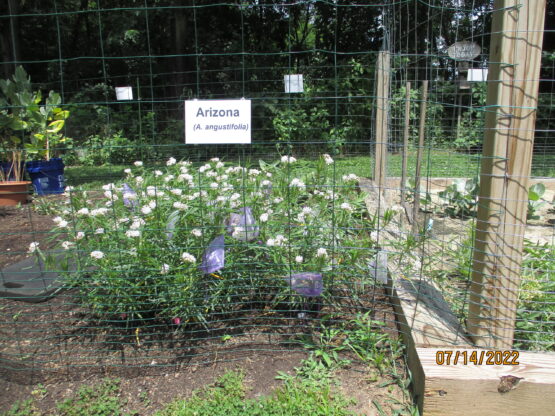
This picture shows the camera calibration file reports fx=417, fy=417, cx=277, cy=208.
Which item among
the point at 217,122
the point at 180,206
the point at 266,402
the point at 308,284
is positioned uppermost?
the point at 217,122

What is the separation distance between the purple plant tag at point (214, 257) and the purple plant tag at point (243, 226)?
11cm

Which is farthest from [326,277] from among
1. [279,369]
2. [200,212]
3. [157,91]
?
[157,91]

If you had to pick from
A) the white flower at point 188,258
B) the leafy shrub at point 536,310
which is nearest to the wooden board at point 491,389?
the leafy shrub at point 536,310

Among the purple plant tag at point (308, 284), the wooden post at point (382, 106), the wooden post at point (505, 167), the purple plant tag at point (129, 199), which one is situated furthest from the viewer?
the wooden post at point (382, 106)

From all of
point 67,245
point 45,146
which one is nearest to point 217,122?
point 67,245

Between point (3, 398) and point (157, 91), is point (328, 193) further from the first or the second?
point (157, 91)

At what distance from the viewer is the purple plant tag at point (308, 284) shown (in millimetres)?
1980

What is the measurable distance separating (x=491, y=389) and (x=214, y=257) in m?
1.25

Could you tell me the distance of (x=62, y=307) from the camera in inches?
89.0

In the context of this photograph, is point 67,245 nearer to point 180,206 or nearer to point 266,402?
point 180,206

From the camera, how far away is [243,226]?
2086 mm

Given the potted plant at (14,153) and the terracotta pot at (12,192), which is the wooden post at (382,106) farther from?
the terracotta pot at (12,192)

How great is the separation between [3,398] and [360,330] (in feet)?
5.26
